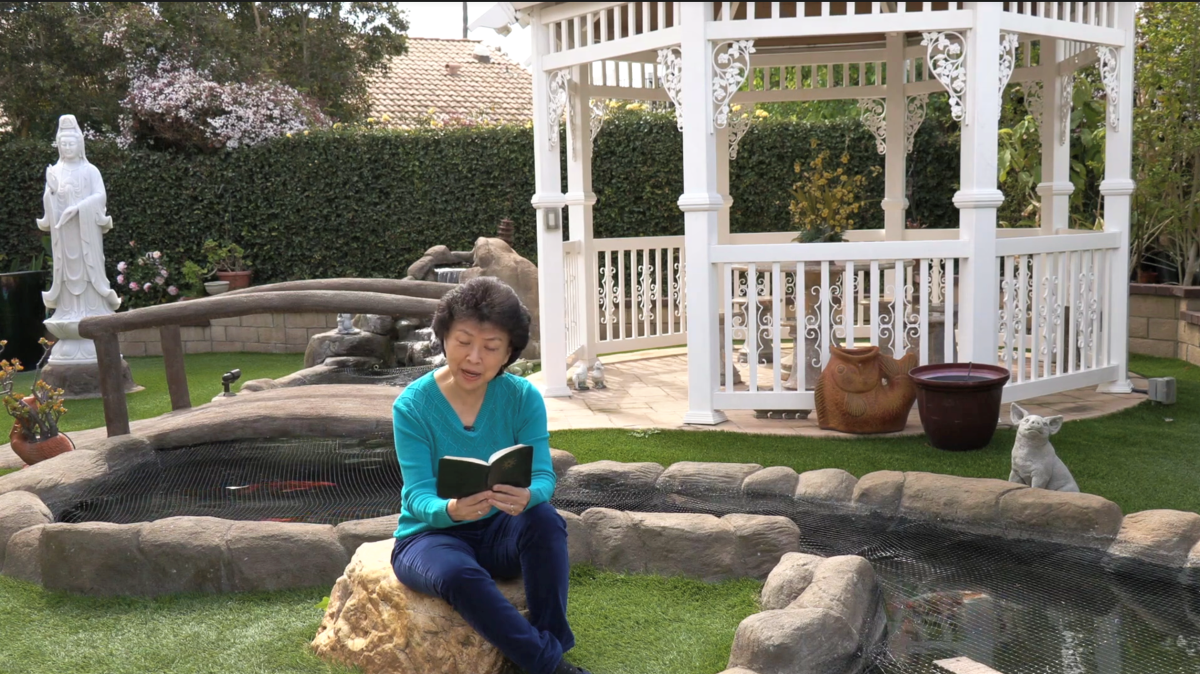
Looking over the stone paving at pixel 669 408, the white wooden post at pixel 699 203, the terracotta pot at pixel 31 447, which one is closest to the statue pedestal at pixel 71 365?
the terracotta pot at pixel 31 447

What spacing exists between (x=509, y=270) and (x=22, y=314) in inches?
204

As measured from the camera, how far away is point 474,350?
2.92 meters

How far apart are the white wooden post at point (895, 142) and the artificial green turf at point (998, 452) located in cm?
313

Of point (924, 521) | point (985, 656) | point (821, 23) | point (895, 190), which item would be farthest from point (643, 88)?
point (985, 656)

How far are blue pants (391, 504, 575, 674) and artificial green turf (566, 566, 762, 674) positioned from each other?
0.95ft

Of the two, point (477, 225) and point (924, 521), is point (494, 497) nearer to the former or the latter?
point (924, 521)

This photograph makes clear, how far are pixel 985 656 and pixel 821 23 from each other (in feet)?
13.1

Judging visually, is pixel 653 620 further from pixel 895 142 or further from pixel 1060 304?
pixel 895 142

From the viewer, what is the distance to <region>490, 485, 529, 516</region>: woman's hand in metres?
2.74

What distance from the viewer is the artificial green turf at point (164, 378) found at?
26.3 ft

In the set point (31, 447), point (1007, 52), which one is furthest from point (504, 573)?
point (1007, 52)

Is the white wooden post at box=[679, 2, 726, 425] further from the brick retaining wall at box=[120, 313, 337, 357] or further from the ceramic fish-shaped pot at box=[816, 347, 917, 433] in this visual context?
the brick retaining wall at box=[120, 313, 337, 357]

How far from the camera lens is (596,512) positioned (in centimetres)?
392

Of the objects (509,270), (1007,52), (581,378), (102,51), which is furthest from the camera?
(102,51)
